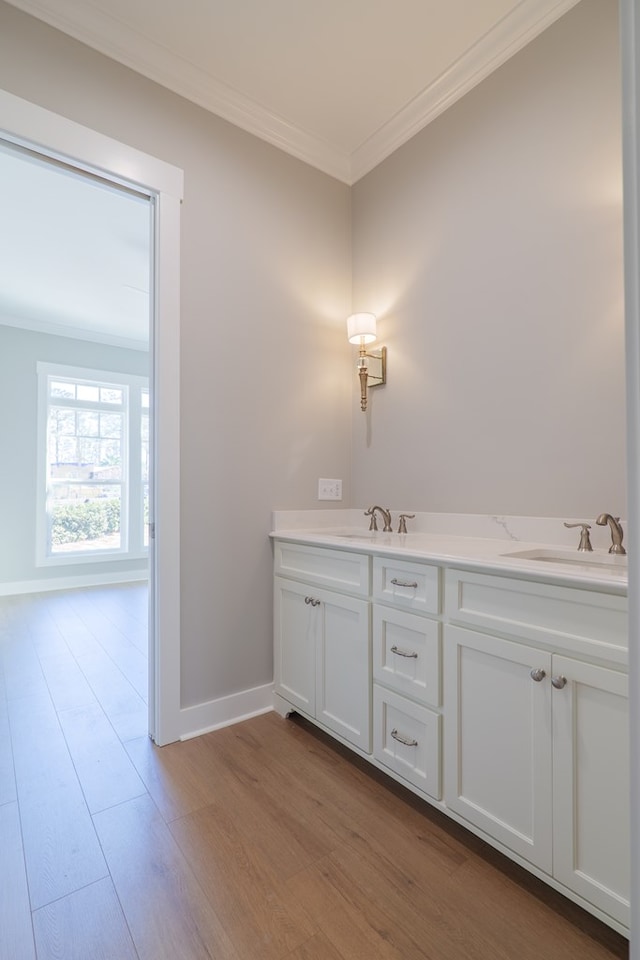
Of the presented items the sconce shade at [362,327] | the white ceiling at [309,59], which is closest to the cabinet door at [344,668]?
the sconce shade at [362,327]

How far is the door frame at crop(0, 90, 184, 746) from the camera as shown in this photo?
6.39ft

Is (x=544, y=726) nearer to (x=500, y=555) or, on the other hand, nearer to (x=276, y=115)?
(x=500, y=555)

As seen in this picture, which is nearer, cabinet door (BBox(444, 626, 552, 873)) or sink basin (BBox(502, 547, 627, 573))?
cabinet door (BBox(444, 626, 552, 873))

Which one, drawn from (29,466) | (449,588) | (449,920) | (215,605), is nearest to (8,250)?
(29,466)

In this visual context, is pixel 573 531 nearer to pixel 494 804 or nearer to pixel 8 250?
pixel 494 804

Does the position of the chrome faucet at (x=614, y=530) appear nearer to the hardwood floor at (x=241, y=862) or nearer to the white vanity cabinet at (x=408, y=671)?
the white vanity cabinet at (x=408, y=671)

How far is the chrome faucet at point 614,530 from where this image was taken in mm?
Answer: 1455

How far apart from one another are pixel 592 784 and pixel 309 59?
2773 millimetres

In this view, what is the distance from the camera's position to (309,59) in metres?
2.01

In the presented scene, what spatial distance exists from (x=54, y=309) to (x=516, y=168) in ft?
14.9

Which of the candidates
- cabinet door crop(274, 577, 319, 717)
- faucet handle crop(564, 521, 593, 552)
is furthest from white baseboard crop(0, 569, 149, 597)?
faucet handle crop(564, 521, 593, 552)

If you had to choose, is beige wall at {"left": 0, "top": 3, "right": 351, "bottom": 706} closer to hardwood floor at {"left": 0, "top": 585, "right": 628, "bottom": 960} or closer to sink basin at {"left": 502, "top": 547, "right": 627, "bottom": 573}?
hardwood floor at {"left": 0, "top": 585, "right": 628, "bottom": 960}

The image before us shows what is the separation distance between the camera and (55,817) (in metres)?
1.51

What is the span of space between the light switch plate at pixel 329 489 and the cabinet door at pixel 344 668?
0.66 metres
